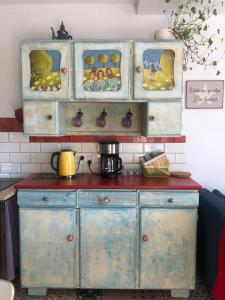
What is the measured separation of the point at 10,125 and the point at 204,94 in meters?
1.86

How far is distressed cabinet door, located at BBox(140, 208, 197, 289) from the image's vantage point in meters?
2.32

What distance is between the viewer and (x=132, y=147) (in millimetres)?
2865

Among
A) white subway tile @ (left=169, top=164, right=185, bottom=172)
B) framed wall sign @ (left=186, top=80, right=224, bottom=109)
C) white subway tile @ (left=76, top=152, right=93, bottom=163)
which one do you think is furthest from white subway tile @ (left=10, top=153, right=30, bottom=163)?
framed wall sign @ (left=186, top=80, right=224, bottom=109)

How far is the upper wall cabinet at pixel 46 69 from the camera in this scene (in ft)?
7.85

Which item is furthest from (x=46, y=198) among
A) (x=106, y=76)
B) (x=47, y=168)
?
(x=106, y=76)

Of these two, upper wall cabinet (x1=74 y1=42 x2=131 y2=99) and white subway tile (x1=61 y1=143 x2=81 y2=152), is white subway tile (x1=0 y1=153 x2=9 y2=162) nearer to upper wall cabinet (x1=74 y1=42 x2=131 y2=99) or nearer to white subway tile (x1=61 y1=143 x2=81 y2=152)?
white subway tile (x1=61 y1=143 x2=81 y2=152)

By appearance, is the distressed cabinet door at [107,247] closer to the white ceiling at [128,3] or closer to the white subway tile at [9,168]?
the white subway tile at [9,168]

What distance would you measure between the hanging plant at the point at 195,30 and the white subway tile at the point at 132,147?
84 centimetres

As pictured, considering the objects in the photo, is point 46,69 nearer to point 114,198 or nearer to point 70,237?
point 114,198

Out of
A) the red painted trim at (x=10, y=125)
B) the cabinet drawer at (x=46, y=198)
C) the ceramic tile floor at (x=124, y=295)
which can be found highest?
the red painted trim at (x=10, y=125)

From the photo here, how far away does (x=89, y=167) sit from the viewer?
2.88 meters

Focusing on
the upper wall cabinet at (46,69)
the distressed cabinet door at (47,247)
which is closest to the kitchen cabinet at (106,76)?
the upper wall cabinet at (46,69)

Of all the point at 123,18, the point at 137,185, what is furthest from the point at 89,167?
the point at 123,18

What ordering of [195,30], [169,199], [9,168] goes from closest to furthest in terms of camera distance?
[169,199] → [195,30] → [9,168]
